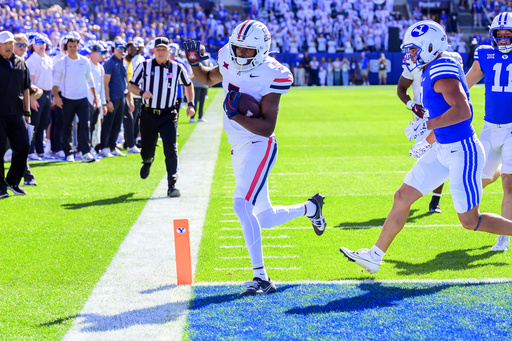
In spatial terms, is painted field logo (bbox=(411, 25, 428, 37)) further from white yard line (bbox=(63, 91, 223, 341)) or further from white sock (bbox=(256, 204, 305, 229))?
white yard line (bbox=(63, 91, 223, 341))

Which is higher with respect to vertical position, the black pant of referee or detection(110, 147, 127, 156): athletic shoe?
the black pant of referee

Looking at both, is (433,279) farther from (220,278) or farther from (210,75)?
(210,75)

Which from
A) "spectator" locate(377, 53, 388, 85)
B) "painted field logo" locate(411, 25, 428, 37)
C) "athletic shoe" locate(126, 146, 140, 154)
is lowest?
"spectator" locate(377, 53, 388, 85)

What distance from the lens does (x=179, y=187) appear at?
8.15 metres

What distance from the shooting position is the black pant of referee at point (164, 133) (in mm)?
7613

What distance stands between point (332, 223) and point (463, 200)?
2.05 metres

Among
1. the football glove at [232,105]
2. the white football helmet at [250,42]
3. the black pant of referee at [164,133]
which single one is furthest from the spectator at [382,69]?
the football glove at [232,105]

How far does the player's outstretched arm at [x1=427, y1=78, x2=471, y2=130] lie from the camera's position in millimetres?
4129

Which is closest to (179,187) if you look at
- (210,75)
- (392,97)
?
(210,75)

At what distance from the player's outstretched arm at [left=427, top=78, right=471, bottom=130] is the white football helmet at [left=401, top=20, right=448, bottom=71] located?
0.20 metres

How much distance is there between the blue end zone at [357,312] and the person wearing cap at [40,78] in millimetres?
7225

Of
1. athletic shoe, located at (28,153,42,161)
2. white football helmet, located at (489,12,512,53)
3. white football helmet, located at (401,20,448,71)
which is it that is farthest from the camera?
athletic shoe, located at (28,153,42,161)

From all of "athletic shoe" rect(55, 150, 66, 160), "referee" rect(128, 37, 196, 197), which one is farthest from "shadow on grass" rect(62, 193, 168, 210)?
"athletic shoe" rect(55, 150, 66, 160)

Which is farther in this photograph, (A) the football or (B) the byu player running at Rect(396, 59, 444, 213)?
(B) the byu player running at Rect(396, 59, 444, 213)
